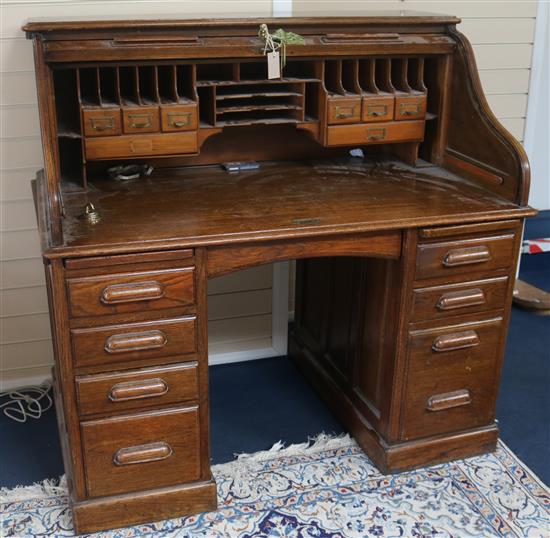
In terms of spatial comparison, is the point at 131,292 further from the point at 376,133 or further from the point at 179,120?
the point at 376,133

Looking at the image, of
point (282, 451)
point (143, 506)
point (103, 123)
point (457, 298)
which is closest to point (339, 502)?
point (282, 451)

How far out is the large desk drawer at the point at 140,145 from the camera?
2256 millimetres

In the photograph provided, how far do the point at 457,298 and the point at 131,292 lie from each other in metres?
0.97

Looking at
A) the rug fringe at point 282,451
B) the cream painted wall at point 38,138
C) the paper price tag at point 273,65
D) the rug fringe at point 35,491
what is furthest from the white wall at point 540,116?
the rug fringe at point 35,491

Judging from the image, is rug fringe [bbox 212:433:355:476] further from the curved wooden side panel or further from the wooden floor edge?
the curved wooden side panel

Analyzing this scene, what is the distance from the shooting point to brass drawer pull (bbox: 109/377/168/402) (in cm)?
203

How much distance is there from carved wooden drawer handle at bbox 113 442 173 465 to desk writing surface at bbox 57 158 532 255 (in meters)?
0.61

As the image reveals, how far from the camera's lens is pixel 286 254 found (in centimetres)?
205

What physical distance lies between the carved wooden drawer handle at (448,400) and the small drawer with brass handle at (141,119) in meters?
1.20

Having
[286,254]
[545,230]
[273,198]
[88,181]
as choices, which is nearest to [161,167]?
[88,181]

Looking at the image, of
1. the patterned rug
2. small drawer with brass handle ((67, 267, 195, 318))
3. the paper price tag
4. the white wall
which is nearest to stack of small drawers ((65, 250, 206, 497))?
small drawer with brass handle ((67, 267, 195, 318))

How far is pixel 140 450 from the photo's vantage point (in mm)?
2115

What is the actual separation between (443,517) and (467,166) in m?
1.08

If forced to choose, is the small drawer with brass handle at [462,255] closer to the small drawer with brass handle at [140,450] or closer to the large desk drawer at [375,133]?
the large desk drawer at [375,133]
